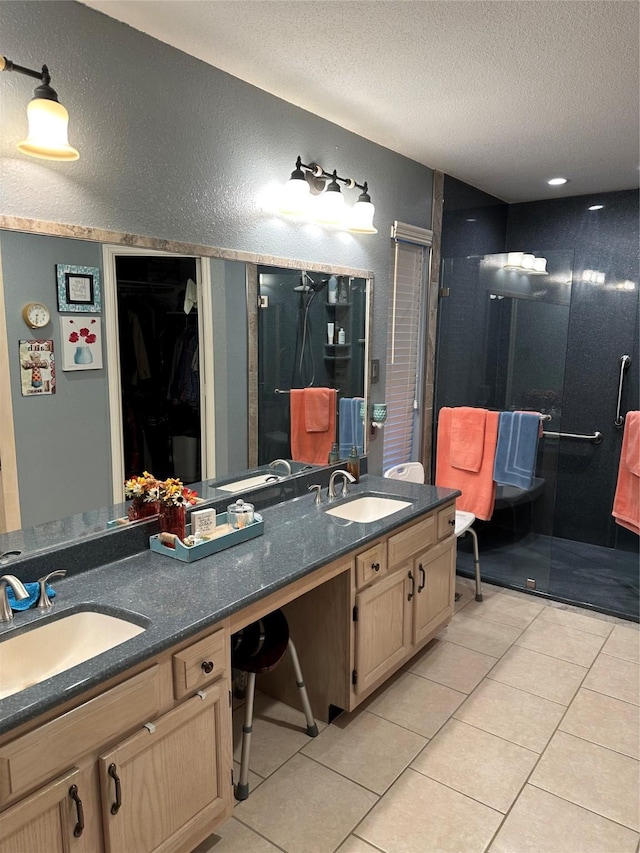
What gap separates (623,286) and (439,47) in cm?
273

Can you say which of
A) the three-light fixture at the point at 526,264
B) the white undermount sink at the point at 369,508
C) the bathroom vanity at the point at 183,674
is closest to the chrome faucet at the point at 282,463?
the bathroom vanity at the point at 183,674

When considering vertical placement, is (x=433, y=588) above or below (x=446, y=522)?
below

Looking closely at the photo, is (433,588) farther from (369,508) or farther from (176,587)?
(176,587)

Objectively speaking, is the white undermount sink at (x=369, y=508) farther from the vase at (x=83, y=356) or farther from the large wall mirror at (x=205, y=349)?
the vase at (x=83, y=356)

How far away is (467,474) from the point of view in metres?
3.79

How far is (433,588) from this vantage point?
2.83 meters

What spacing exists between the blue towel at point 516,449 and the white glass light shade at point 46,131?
9.11ft

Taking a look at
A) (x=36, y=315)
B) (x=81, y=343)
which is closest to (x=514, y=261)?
(x=81, y=343)

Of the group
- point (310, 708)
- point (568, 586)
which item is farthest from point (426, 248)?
point (310, 708)

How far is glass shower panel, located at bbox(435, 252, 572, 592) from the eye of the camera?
3533 millimetres

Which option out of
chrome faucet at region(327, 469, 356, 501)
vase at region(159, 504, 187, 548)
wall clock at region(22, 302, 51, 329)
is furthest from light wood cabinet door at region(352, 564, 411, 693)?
wall clock at region(22, 302, 51, 329)

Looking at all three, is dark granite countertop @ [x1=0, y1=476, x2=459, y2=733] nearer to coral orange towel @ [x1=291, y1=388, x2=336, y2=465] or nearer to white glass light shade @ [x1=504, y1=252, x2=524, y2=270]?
coral orange towel @ [x1=291, y1=388, x2=336, y2=465]

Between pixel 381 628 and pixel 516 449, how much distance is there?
166 centimetres

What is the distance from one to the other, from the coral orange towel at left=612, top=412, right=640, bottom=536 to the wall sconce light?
3.28m
